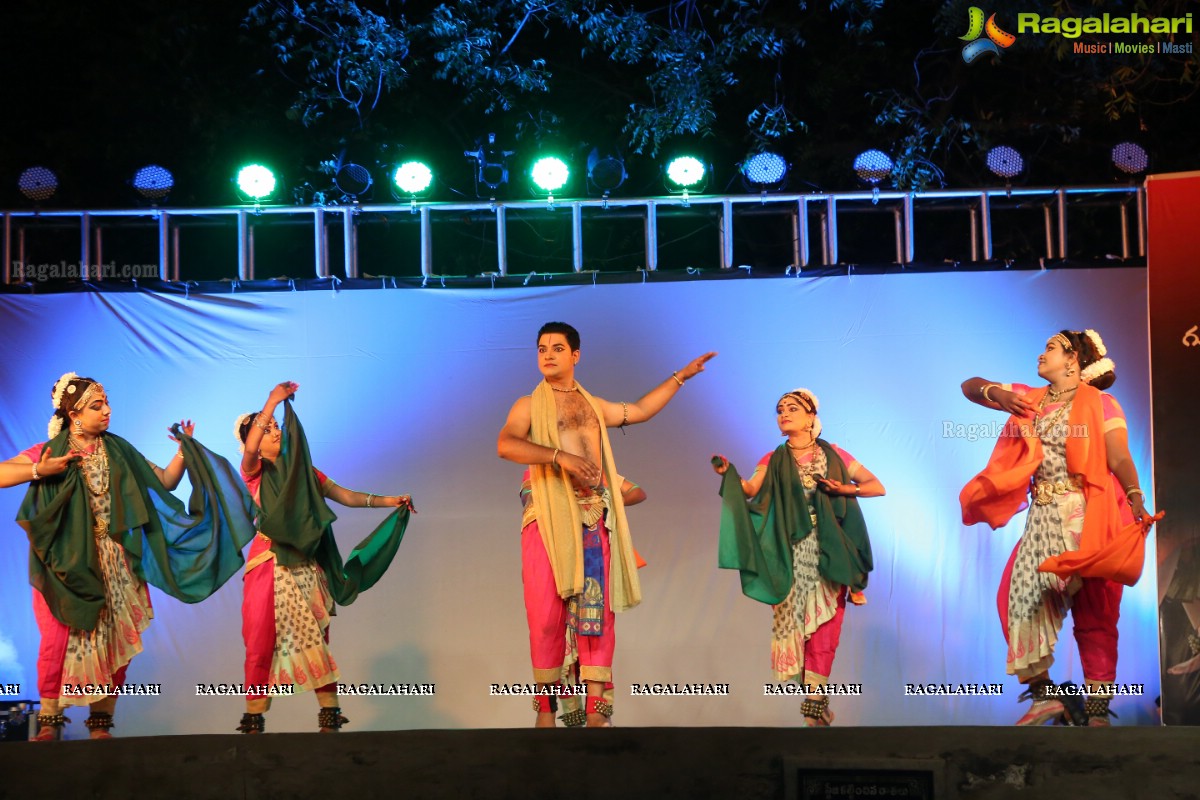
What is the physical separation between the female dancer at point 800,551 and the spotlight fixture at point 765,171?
1416 mm

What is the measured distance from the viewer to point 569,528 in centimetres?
585

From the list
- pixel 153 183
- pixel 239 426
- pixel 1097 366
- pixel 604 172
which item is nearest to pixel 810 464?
pixel 1097 366

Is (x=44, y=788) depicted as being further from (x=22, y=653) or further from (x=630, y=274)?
(x=630, y=274)

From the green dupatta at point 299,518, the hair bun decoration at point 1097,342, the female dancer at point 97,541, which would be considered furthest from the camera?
the hair bun decoration at point 1097,342

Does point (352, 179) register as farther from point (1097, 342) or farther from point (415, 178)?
point (1097, 342)

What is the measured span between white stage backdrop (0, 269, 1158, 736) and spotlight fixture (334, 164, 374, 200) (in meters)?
0.54

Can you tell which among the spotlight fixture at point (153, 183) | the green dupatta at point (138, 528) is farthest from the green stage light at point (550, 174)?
the green dupatta at point (138, 528)

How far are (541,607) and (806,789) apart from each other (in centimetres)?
135

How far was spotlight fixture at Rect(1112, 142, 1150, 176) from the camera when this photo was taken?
6911 mm

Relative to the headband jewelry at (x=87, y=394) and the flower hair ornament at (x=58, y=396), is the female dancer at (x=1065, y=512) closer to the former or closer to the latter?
the headband jewelry at (x=87, y=394)

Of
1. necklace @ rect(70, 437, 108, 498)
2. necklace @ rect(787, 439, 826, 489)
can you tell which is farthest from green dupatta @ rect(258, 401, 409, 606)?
necklace @ rect(787, 439, 826, 489)

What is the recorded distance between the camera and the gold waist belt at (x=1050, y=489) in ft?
20.5

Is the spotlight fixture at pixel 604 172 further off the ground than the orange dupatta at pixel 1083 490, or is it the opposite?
the spotlight fixture at pixel 604 172

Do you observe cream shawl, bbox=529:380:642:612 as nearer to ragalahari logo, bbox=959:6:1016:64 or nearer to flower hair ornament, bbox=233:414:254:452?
flower hair ornament, bbox=233:414:254:452
